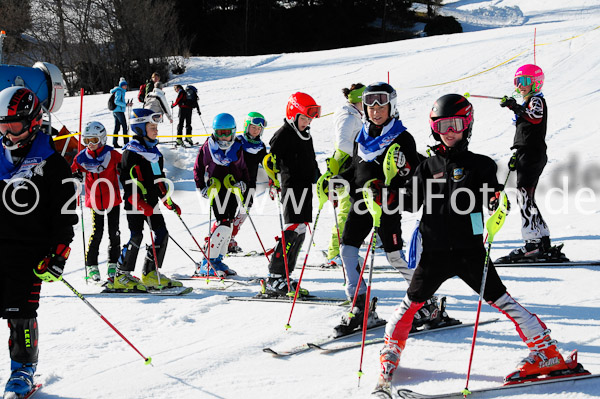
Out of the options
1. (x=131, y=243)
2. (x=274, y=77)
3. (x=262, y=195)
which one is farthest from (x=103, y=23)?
(x=131, y=243)

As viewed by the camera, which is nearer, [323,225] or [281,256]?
[281,256]

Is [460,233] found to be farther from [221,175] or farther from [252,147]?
[252,147]

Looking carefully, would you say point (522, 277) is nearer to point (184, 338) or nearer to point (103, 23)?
point (184, 338)

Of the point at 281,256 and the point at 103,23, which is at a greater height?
the point at 103,23

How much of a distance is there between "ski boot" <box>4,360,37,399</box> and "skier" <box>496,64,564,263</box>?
5380mm

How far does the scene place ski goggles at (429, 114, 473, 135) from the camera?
13.4ft

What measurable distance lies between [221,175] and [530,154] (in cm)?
371

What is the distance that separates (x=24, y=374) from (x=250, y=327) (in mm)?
1971

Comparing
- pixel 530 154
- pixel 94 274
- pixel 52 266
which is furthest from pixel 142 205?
pixel 530 154

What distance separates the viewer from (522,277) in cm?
686

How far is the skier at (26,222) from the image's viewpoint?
4.12m

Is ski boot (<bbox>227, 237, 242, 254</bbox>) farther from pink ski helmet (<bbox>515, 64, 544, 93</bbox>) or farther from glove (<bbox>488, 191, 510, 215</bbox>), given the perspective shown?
glove (<bbox>488, 191, 510, 215</bbox>)

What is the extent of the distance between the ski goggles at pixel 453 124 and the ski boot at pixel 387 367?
1.48m

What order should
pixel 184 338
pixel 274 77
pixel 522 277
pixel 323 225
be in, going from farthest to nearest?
1. pixel 274 77
2. pixel 323 225
3. pixel 522 277
4. pixel 184 338
